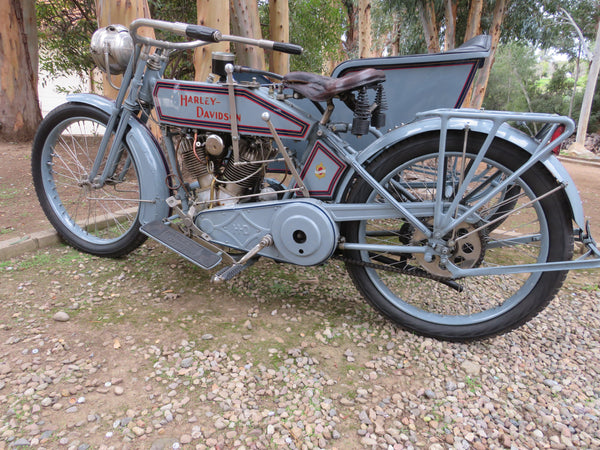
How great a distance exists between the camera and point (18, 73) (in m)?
6.93

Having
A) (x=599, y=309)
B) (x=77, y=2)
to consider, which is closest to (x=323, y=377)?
(x=599, y=309)

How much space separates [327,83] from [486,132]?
809mm

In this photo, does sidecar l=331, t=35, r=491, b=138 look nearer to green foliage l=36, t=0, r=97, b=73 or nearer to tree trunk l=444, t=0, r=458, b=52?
green foliage l=36, t=0, r=97, b=73

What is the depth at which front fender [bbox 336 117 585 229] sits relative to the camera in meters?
1.77

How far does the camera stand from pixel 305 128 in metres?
2.12

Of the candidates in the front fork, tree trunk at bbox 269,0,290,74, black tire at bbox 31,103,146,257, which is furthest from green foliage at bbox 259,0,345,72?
the front fork

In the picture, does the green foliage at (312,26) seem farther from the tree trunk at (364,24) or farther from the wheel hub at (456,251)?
the wheel hub at (456,251)

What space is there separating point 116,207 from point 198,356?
2467 millimetres

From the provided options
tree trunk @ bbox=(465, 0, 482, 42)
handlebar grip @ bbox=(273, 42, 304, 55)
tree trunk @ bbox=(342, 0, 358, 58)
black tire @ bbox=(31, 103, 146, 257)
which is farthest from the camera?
tree trunk @ bbox=(342, 0, 358, 58)

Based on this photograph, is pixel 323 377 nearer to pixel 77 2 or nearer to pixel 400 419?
pixel 400 419

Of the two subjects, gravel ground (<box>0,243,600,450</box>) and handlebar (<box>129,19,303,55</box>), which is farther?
handlebar (<box>129,19,303,55</box>)

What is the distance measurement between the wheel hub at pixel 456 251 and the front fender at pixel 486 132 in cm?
43

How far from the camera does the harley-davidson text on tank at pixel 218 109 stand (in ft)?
6.97

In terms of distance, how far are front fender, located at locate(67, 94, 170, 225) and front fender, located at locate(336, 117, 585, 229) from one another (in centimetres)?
129
